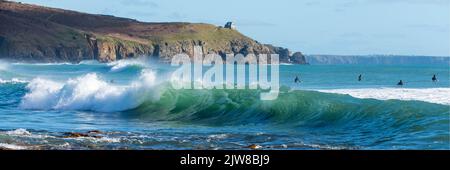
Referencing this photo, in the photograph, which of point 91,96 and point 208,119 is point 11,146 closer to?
point 208,119

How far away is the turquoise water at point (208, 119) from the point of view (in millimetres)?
15727

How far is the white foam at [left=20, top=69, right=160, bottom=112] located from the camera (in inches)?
1199

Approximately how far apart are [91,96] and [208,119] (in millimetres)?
9111

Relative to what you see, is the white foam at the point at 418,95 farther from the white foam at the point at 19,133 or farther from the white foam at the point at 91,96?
the white foam at the point at 19,133

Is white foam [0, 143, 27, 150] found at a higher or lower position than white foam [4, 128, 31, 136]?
higher

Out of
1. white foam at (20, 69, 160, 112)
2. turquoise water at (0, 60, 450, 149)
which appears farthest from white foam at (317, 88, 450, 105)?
white foam at (20, 69, 160, 112)

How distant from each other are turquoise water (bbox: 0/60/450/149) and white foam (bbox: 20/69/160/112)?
4cm

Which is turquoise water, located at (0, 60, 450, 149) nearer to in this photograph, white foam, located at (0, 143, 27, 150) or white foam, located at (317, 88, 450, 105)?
white foam, located at (0, 143, 27, 150)

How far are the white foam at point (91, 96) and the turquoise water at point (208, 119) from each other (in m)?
0.04

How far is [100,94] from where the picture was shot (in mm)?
31875

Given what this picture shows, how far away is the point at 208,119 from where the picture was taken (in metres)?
24.4

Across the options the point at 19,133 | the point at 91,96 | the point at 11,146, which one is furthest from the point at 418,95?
the point at 11,146

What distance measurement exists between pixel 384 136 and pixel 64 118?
1163cm
